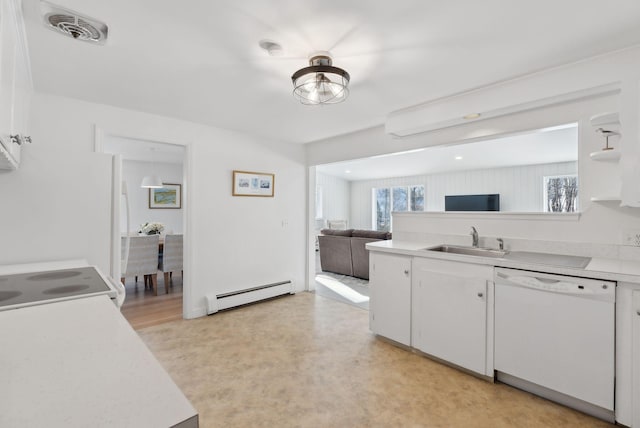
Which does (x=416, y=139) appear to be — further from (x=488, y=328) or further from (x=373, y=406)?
(x=373, y=406)

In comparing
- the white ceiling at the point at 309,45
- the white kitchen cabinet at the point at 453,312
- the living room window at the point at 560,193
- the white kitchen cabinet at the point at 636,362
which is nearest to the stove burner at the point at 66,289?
the white ceiling at the point at 309,45

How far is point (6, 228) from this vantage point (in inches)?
68.1

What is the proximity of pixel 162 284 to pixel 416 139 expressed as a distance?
4.42m

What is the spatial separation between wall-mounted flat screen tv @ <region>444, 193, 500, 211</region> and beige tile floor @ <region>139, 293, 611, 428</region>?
18.3 feet

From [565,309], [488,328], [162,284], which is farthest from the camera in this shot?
[162,284]

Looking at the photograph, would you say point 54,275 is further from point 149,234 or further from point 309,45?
point 149,234

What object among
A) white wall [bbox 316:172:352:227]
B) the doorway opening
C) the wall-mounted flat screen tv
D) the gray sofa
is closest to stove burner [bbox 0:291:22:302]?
the doorway opening

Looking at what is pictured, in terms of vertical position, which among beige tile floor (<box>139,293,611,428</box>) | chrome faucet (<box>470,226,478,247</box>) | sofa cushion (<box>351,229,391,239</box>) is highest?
chrome faucet (<box>470,226,478,247</box>)

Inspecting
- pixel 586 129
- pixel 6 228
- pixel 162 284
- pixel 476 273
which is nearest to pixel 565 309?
pixel 476 273

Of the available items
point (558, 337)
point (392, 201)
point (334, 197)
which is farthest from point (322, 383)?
point (334, 197)

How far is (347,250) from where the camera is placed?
17.3 ft

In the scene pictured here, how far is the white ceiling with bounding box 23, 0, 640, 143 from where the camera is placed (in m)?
1.52

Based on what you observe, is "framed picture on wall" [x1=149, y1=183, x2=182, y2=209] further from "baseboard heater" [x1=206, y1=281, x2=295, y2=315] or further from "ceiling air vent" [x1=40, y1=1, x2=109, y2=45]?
"ceiling air vent" [x1=40, y1=1, x2=109, y2=45]

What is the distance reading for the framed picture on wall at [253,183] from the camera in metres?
3.78
